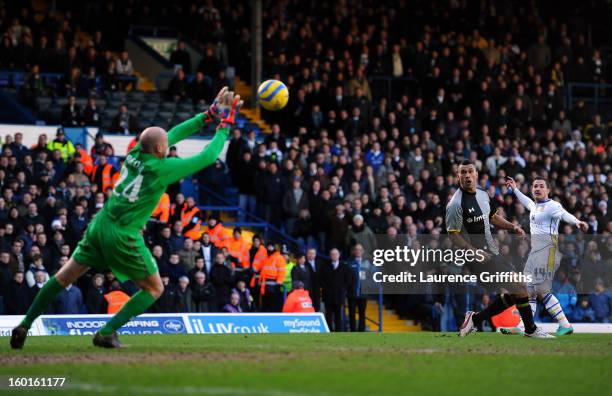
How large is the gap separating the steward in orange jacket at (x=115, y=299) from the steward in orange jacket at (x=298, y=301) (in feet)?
12.0

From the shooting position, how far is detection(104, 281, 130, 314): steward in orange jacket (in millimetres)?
22219

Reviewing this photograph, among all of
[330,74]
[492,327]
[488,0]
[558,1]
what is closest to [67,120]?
[330,74]

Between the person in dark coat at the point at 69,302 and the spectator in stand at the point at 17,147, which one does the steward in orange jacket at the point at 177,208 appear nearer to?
the spectator in stand at the point at 17,147

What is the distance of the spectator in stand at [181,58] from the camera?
3516cm

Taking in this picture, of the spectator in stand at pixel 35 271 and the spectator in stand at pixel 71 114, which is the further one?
the spectator in stand at pixel 71 114

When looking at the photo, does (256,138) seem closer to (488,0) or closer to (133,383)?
(488,0)

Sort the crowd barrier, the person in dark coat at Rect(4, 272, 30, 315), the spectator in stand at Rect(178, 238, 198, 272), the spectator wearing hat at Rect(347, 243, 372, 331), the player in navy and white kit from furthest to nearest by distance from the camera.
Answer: the spectator wearing hat at Rect(347, 243, 372, 331)
the spectator in stand at Rect(178, 238, 198, 272)
the person in dark coat at Rect(4, 272, 30, 315)
the crowd barrier
the player in navy and white kit

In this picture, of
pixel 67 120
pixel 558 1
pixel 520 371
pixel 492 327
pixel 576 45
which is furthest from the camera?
pixel 558 1

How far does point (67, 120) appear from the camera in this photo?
30.0m

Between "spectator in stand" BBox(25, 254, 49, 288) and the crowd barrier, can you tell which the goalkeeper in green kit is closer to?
the crowd barrier

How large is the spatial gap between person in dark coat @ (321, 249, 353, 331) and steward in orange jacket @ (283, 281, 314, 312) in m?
0.75

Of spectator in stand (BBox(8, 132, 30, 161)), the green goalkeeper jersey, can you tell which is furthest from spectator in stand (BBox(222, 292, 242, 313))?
the green goalkeeper jersey

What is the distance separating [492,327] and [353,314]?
3.10 metres

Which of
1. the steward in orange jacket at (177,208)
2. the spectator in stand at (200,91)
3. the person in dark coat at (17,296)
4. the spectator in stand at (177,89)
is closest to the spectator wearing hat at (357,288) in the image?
the steward in orange jacket at (177,208)
